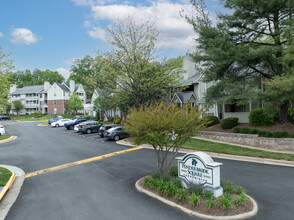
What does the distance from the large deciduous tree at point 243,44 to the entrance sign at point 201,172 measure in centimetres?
962

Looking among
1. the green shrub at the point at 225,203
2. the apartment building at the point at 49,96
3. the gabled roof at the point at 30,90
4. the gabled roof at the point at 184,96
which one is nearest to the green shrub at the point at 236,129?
the gabled roof at the point at 184,96

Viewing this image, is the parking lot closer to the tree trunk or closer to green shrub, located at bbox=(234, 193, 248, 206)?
green shrub, located at bbox=(234, 193, 248, 206)

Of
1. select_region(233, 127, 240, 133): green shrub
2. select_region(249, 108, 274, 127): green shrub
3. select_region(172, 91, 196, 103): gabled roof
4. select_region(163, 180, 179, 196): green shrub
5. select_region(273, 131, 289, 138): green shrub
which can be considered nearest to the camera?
select_region(163, 180, 179, 196): green shrub

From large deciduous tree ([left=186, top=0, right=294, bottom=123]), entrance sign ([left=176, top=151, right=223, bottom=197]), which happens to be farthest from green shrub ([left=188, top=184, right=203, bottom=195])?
large deciduous tree ([left=186, top=0, right=294, bottom=123])

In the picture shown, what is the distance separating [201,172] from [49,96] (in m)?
74.4

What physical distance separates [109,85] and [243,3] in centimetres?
1442

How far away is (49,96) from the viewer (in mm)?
71875

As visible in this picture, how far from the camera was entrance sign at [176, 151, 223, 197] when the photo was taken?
684cm

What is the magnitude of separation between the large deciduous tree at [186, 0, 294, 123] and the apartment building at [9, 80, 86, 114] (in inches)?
2440

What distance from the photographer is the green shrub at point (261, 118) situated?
17.3 m

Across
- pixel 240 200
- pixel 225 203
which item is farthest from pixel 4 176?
pixel 240 200

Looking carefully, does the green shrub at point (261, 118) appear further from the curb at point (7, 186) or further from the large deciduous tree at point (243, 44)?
the curb at point (7, 186)

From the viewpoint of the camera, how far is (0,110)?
536 inches

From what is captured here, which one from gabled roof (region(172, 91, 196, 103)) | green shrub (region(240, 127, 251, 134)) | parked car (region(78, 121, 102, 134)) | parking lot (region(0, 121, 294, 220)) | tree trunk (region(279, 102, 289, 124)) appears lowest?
parking lot (region(0, 121, 294, 220))
